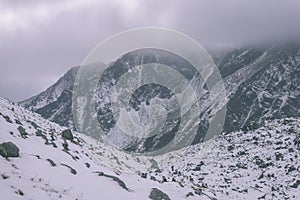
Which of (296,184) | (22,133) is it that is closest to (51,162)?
(22,133)

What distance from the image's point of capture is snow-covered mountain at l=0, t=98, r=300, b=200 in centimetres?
1497

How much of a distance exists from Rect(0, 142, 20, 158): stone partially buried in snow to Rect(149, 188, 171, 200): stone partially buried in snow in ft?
22.7

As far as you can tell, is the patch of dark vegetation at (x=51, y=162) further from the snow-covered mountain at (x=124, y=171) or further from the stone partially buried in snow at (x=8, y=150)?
the stone partially buried in snow at (x=8, y=150)

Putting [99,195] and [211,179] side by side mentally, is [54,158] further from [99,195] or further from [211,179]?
[211,179]

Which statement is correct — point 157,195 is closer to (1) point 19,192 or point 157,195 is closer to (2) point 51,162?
(2) point 51,162

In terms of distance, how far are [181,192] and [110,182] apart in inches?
250

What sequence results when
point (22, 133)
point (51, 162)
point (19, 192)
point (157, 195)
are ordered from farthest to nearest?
point (22, 133)
point (157, 195)
point (51, 162)
point (19, 192)

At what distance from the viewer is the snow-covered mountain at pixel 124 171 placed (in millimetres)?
14969

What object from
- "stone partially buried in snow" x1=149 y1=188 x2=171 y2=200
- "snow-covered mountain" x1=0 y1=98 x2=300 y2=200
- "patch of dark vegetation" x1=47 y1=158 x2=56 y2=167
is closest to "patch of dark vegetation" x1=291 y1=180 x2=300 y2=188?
"snow-covered mountain" x1=0 y1=98 x2=300 y2=200

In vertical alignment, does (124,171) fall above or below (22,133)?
above

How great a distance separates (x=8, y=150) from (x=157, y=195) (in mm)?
7940

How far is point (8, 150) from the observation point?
637 inches

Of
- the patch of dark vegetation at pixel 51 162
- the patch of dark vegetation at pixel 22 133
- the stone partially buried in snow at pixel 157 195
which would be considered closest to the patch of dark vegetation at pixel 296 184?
the stone partially buried in snow at pixel 157 195

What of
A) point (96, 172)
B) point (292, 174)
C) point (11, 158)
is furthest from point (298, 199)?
point (11, 158)
